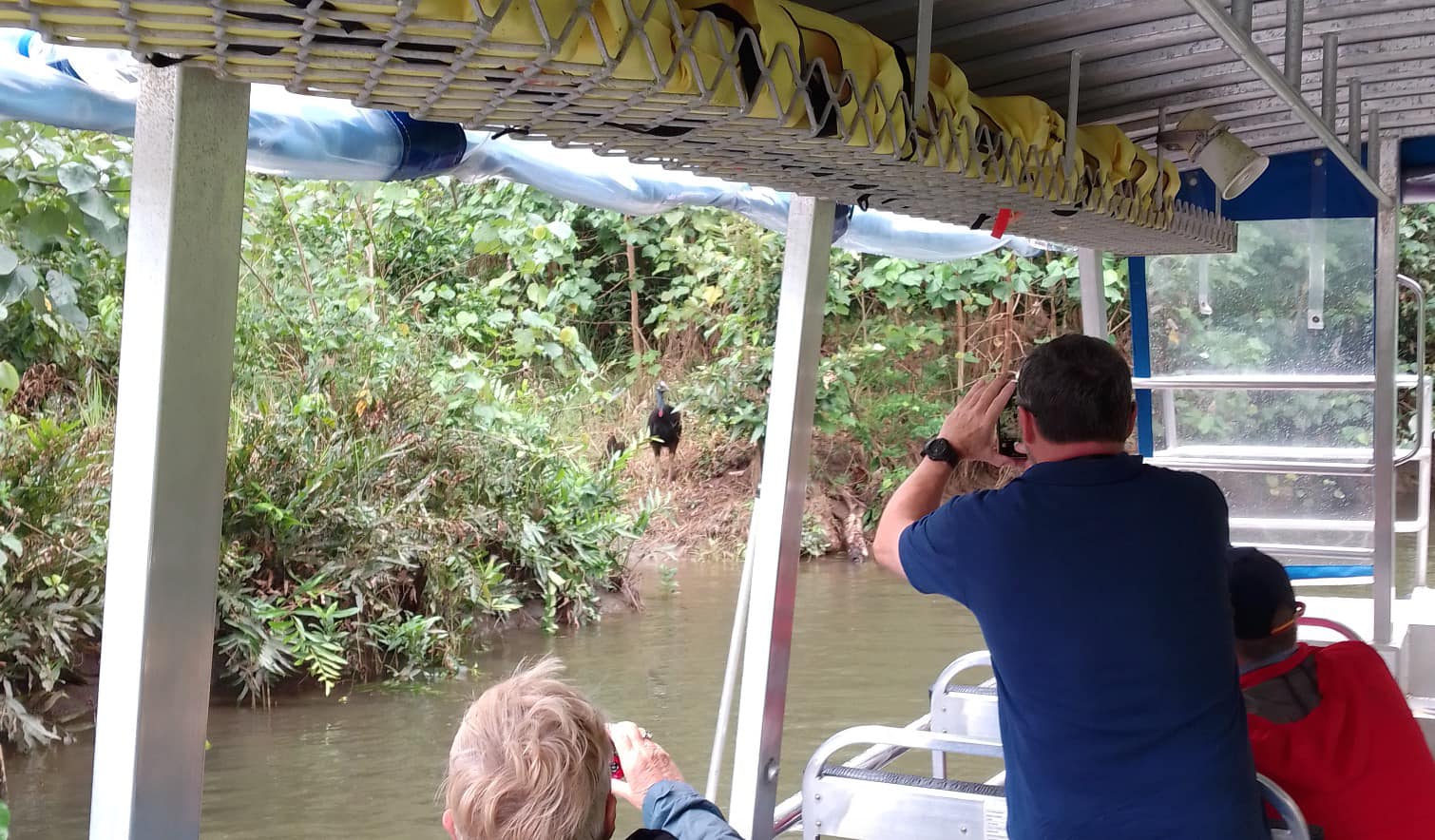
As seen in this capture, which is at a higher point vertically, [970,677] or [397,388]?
[397,388]

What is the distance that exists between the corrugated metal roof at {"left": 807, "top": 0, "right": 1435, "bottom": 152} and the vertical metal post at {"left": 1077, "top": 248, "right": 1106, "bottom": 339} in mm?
890

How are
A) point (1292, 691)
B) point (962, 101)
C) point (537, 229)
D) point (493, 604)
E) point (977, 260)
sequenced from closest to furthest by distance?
1. point (1292, 691)
2. point (962, 101)
3. point (493, 604)
4. point (537, 229)
5. point (977, 260)

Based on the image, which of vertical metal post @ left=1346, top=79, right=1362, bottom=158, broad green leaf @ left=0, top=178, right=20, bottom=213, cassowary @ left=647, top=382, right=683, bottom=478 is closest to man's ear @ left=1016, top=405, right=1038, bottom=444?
vertical metal post @ left=1346, top=79, right=1362, bottom=158

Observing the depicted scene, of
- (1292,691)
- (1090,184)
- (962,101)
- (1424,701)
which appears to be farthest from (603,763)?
(1424,701)

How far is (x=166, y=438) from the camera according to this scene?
1289 mm

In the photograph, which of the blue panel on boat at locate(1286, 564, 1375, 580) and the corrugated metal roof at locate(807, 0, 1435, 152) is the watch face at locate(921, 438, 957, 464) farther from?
the blue panel on boat at locate(1286, 564, 1375, 580)

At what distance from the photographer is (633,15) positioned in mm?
1214

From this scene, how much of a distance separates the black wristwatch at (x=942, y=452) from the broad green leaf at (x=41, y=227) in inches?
87.4

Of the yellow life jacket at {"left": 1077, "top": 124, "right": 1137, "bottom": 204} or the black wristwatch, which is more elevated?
the yellow life jacket at {"left": 1077, "top": 124, "right": 1137, "bottom": 204}

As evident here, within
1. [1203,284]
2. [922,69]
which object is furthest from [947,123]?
[1203,284]

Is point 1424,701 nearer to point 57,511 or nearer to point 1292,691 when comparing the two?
point 1292,691

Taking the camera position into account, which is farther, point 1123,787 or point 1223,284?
point 1223,284

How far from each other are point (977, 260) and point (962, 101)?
30.4ft

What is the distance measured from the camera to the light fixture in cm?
320
